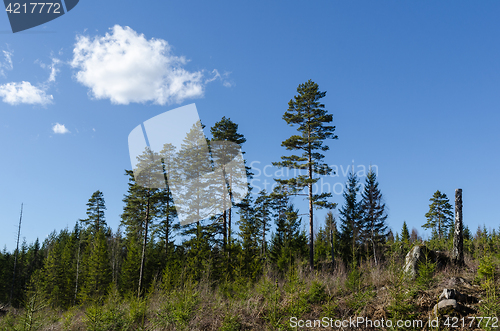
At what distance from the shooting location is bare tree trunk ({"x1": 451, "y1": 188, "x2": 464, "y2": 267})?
37.1ft

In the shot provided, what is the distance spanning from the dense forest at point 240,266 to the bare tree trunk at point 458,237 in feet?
1.90

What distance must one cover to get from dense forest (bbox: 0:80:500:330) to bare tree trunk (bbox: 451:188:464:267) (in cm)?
58

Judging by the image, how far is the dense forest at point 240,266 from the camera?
8.88 metres

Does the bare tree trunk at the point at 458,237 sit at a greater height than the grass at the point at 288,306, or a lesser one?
greater

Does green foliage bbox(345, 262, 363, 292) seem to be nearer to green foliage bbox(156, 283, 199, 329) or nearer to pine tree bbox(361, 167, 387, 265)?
green foliage bbox(156, 283, 199, 329)

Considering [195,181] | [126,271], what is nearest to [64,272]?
[126,271]

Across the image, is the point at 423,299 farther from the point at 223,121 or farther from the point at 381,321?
the point at 223,121

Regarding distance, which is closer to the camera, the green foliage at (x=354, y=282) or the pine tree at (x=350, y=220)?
the green foliage at (x=354, y=282)

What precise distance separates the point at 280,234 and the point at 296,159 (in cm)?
719

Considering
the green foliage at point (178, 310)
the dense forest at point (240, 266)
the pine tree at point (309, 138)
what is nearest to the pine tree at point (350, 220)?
the dense forest at point (240, 266)

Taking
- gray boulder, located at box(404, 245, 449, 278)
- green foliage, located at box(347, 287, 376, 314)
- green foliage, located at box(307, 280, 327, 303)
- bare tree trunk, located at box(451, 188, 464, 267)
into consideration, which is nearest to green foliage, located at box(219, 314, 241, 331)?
green foliage, located at box(307, 280, 327, 303)

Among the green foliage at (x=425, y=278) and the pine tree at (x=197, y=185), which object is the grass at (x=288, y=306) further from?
the pine tree at (x=197, y=185)

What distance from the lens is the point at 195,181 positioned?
25.4 metres

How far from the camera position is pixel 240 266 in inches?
701
